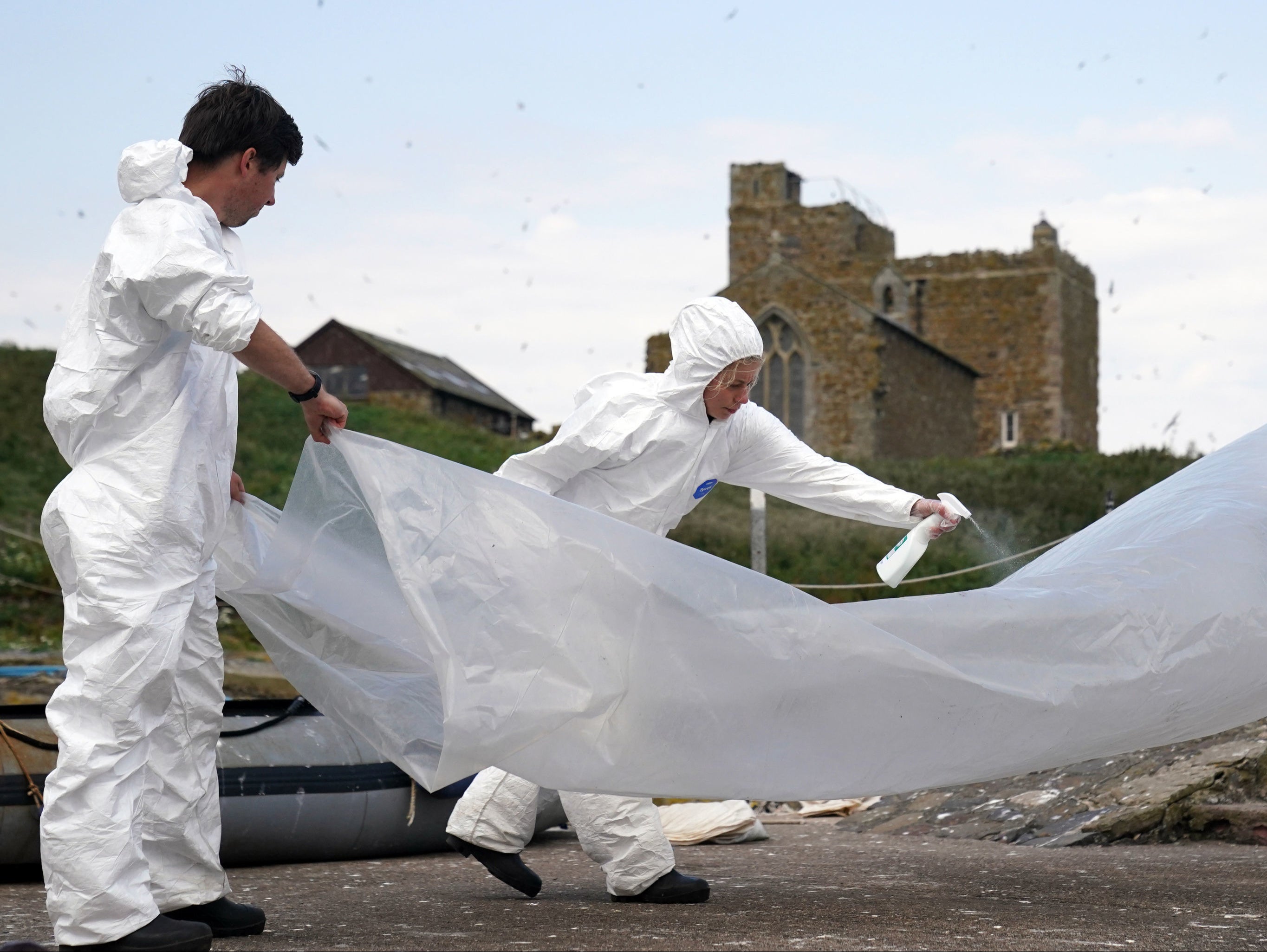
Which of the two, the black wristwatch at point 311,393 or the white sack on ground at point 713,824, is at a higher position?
the black wristwatch at point 311,393

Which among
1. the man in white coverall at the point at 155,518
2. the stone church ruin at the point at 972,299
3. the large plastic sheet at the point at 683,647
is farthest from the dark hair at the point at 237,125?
the stone church ruin at the point at 972,299

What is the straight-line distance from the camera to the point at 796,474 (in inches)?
164

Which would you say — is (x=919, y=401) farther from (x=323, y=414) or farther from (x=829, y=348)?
(x=323, y=414)

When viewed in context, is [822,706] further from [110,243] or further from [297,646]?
[110,243]

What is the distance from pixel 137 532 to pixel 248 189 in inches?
32.9

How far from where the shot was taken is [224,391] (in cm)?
321

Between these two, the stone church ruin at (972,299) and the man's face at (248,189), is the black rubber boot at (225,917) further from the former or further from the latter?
the stone church ruin at (972,299)

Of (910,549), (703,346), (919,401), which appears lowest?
(910,549)

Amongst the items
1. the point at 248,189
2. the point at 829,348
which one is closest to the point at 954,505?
the point at 248,189

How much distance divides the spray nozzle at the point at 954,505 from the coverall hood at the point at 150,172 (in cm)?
200

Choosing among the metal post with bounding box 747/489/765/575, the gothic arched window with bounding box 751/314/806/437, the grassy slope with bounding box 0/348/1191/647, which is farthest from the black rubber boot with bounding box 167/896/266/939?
the gothic arched window with bounding box 751/314/806/437

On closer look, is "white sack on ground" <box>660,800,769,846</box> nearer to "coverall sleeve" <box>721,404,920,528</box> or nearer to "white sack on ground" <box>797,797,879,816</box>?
"white sack on ground" <box>797,797,879,816</box>

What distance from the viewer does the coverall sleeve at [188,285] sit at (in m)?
2.88

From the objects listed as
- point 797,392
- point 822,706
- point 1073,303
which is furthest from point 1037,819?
point 1073,303
